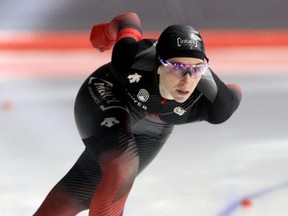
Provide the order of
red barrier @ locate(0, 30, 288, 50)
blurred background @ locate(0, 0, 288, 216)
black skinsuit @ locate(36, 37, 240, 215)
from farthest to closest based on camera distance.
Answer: red barrier @ locate(0, 30, 288, 50) < blurred background @ locate(0, 0, 288, 216) < black skinsuit @ locate(36, 37, 240, 215)

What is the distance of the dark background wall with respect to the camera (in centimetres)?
316

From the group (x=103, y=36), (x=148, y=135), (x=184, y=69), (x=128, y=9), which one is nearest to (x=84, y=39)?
(x=128, y=9)

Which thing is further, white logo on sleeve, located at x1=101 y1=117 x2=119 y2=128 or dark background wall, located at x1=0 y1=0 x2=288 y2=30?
dark background wall, located at x1=0 y1=0 x2=288 y2=30

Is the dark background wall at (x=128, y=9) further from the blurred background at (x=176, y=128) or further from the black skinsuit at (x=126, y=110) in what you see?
the black skinsuit at (x=126, y=110)

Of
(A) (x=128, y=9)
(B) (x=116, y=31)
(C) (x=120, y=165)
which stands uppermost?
(A) (x=128, y=9)

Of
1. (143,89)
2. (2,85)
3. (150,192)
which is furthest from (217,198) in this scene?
(2,85)

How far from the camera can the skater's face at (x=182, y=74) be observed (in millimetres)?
1738

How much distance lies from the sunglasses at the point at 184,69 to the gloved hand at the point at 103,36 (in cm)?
39

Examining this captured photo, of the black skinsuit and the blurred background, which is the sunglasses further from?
the blurred background

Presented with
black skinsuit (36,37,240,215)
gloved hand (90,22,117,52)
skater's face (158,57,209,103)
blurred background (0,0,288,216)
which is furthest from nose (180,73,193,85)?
blurred background (0,0,288,216)

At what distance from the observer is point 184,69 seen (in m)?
1.74

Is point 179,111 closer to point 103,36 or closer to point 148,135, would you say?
point 148,135

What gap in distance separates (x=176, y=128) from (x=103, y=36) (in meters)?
0.64

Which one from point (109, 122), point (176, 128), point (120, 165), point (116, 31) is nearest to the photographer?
point (120, 165)
